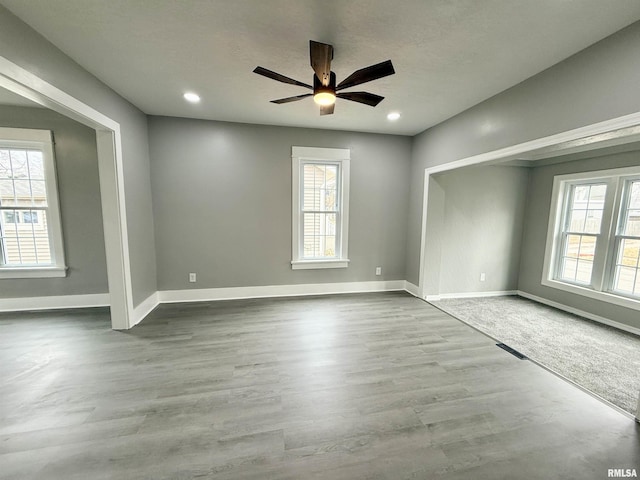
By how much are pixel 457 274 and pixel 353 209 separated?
2139 millimetres

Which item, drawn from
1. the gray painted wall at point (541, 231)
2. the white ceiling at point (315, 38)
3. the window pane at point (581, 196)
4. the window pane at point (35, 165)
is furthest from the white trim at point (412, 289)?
the window pane at point (35, 165)

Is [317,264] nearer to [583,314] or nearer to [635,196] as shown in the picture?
[583,314]

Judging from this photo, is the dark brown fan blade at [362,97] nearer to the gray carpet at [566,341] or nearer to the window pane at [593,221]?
the gray carpet at [566,341]

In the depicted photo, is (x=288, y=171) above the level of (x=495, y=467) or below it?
above

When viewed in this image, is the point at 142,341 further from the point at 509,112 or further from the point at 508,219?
the point at 508,219

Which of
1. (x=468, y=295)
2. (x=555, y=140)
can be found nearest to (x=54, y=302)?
(x=555, y=140)

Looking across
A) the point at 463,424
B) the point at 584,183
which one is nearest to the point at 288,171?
the point at 463,424

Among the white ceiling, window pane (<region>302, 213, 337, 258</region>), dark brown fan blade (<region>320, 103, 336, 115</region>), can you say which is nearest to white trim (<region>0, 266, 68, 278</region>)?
the white ceiling

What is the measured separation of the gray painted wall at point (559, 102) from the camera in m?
1.83

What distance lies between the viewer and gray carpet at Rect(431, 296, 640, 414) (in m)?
2.23

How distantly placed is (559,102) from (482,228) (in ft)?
8.48

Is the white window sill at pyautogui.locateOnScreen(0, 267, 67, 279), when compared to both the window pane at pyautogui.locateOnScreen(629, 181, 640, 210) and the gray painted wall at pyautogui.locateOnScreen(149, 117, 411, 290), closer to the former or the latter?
the gray painted wall at pyautogui.locateOnScreen(149, 117, 411, 290)

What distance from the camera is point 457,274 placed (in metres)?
4.51

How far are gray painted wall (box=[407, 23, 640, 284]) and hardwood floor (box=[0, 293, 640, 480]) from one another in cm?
222
